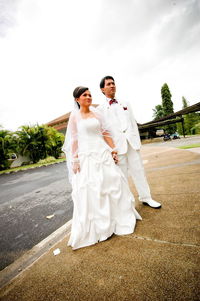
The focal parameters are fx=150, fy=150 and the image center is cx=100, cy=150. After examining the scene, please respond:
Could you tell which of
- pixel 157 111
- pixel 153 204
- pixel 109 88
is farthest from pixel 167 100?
pixel 153 204

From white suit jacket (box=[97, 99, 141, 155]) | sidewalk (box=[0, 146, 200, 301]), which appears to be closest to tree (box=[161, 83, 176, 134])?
white suit jacket (box=[97, 99, 141, 155])

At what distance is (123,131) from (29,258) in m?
2.21

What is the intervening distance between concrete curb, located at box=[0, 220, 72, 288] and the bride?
373 millimetres

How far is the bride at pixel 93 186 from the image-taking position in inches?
77.5

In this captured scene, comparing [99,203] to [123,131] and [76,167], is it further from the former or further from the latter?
[123,131]

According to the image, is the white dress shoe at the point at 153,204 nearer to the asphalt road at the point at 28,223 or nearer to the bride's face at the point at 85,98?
the asphalt road at the point at 28,223

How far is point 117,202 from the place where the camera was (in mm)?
2096

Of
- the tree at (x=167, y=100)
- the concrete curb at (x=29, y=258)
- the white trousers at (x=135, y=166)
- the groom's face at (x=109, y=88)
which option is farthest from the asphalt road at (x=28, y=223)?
the tree at (x=167, y=100)

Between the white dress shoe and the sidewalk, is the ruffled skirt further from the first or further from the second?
the white dress shoe

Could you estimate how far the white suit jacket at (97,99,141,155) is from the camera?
2.43 metres

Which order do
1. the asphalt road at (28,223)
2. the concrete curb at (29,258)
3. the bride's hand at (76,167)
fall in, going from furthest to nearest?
the asphalt road at (28,223) < the bride's hand at (76,167) < the concrete curb at (29,258)

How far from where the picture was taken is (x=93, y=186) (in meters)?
2.05

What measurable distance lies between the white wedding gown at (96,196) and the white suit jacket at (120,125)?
29 centimetres

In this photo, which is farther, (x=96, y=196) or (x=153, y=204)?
(x=153, y=204)
